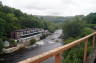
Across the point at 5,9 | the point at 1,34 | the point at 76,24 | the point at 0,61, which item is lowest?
the point at 0,61

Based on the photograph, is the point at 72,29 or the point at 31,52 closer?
the point at 31,52

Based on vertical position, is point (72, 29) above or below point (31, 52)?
above

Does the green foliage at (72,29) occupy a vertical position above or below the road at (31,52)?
above

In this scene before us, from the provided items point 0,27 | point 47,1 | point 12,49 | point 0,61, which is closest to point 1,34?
point 0,27

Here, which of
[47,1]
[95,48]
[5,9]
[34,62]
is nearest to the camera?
[34,62]

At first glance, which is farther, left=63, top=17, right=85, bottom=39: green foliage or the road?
left=63, top=17, right=85, bottom=39: green foliage

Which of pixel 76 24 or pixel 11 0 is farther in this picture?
pixel 11 0

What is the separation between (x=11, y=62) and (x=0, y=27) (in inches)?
383

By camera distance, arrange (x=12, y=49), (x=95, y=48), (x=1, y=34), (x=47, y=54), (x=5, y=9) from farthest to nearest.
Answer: (x=5, y=9) < (x=1, y=34) < (x=12, y=49) < (x=95, y=48) < (x=47, y=54)

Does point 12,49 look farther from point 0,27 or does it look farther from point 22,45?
point 0,27

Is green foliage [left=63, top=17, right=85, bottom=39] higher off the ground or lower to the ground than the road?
higher

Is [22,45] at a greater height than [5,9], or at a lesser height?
lesser

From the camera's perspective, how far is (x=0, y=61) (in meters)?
14.1

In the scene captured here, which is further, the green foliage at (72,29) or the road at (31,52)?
the green foliage at (72,29)
